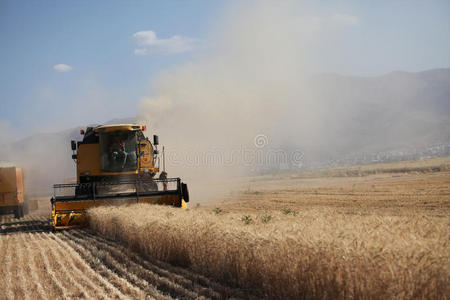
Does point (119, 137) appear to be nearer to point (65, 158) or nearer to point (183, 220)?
point (183, 220)

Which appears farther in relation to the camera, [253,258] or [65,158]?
[65,158]

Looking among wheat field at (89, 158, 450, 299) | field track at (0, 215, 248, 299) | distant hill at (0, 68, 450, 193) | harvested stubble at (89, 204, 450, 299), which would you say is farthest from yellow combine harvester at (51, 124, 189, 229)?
distant hill at (0, 68, 450, 193)

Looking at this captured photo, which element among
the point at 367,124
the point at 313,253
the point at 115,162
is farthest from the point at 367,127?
the point at 313,253

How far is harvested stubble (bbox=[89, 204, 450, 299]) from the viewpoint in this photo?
4.78m

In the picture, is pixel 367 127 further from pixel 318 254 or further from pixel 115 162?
pixel 318 254

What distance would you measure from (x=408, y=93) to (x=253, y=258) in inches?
7730

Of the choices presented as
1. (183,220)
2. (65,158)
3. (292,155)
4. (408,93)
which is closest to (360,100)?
(408,93)

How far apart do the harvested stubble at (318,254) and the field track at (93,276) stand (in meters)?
0.39

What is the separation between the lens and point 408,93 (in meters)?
188

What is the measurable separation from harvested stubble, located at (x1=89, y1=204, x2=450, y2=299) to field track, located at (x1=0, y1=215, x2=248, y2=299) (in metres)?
0.39

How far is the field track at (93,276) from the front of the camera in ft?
23.9

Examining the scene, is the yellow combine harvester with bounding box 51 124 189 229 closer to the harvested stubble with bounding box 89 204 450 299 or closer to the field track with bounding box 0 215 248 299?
the field track with bounding box 0 215 248 299

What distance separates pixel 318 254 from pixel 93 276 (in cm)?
470

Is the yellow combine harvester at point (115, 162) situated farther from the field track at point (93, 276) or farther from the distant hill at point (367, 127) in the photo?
the distant hill at point (367, 127)
